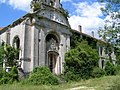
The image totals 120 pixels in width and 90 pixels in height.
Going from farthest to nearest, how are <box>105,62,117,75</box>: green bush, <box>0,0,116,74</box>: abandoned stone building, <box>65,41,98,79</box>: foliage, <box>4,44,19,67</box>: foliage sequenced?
<box>105,62,117,75</box>: green bush < <box>65,41,98,79</box>: foliage < <box>0,0,116,74</box>: abandoned stone building < <box>4,44,19,67</box>: foliage

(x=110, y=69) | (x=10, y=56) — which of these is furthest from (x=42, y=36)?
(x=110, y=69)

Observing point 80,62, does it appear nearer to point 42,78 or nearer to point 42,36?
point 42,36

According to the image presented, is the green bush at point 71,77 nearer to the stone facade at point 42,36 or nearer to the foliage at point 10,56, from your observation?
the stone facade at point 42,36

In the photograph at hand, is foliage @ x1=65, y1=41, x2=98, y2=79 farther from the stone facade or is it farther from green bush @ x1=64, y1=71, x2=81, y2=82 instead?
the stone facade

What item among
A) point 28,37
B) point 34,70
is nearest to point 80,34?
point 28,37

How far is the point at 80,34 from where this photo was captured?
1791 inches

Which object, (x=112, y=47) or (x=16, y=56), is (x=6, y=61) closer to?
(x=16, y=56)

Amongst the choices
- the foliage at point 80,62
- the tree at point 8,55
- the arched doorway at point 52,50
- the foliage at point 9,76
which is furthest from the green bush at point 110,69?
the foliage at point 9,76

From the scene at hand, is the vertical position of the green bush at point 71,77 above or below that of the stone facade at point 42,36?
below

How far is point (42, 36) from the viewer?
37.3 m

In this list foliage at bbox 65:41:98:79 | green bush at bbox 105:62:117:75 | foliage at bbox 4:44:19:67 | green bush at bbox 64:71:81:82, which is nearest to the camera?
foliage at bbox 4:44:19:67

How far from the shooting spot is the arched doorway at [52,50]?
3856 centimetres

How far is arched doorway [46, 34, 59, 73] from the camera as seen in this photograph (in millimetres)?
38556

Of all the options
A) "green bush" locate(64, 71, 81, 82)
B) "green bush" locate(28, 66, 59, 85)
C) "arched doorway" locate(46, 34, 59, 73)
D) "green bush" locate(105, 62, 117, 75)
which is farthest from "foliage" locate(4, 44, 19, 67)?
"green bush" locate(105, 62, 117, 75)
